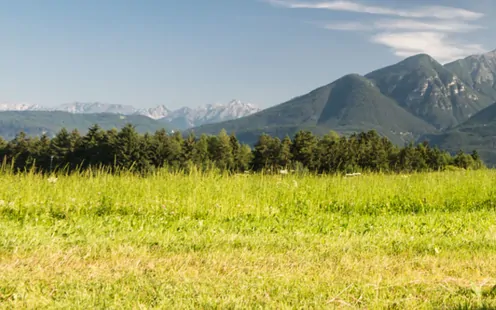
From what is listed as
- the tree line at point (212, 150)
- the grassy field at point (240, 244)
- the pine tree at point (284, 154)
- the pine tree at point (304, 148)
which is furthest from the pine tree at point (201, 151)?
the grassy field at point (240, 244)

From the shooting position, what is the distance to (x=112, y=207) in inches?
338

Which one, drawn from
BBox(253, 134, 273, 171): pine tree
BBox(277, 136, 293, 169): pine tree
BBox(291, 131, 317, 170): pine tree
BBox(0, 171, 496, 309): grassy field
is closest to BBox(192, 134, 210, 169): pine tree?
BBox(253, 134, 273, 171): pine tree

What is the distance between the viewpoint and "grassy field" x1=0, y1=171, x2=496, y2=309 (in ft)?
12.3

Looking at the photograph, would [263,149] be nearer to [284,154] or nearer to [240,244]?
[284,154]

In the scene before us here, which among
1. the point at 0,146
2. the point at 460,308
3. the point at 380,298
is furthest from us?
the point at 0,146

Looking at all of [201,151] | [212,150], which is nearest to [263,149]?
[201,151]

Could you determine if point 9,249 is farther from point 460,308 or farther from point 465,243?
point 465,243

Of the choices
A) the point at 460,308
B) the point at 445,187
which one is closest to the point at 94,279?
the point at 460,308

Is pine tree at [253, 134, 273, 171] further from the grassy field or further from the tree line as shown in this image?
the grassy field

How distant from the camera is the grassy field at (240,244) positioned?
3734 mm

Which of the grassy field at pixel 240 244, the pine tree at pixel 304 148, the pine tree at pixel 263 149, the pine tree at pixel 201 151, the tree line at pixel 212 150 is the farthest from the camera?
the pine tree at pixel 263 149

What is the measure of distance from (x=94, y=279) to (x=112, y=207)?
15.2 ft

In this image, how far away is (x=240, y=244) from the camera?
592 cm

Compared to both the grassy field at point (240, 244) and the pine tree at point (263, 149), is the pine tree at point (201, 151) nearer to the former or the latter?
the pine tree at point (263, 149)
